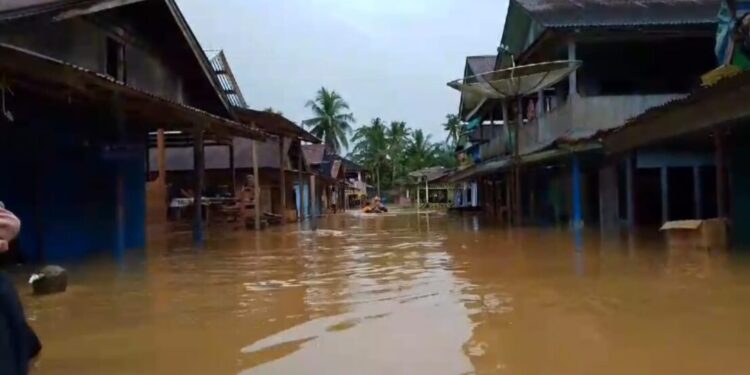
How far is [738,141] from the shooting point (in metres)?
12.8

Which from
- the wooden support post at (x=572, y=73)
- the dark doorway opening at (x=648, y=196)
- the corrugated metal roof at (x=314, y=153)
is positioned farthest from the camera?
the corrugated metal roof at (x=314, y=153)

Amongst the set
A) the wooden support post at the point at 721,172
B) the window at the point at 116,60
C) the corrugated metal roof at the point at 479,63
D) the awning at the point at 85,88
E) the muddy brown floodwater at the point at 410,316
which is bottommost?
the muddy brown floodwater at the point at 410,316

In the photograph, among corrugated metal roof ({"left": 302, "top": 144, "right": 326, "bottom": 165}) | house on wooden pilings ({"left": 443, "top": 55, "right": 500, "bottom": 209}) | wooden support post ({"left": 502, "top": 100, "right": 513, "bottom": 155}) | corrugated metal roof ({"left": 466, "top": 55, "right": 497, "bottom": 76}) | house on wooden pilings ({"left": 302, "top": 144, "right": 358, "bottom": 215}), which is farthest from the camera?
corrugated metal roof ({"left": 302, "top": 144, "right": 326, "bottom": 165})

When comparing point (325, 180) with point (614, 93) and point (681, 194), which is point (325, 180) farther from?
point (681, 194)

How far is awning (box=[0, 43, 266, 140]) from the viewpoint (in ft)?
26.9

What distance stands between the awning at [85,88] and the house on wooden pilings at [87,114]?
2cm

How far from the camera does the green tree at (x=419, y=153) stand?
67.8 meters

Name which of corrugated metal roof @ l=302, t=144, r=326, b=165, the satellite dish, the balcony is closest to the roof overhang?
the balcony

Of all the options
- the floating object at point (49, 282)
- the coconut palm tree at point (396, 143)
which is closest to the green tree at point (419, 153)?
the coconut palm tree at point (396, 143)

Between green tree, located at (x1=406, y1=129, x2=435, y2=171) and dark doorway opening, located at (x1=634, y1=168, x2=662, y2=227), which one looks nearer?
dark doorway opening, located at (x1=634, y1=168, x2=662, y2=227)

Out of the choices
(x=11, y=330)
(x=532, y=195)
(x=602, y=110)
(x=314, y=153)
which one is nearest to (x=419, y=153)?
(x=314, y=153)

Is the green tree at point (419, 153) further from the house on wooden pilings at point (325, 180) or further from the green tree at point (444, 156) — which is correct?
the house on wooden pilings at point (325, 180)

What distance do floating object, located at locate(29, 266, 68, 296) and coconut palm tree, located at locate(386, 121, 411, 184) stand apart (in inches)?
2349

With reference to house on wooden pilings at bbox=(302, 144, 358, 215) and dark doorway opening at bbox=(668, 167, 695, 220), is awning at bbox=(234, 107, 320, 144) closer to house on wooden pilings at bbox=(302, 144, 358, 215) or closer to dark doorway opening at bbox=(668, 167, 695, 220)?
dark doorway opening at bbox=(668, 167, 695, 220)
